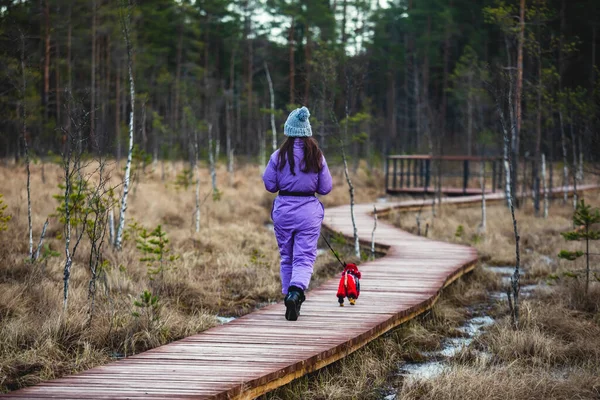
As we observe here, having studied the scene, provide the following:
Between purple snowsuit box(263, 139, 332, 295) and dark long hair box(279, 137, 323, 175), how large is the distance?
0.04m

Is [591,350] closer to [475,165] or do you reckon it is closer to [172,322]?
[172,322]

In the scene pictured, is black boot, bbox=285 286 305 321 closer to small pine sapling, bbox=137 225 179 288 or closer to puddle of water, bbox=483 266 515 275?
small pine sapling, bbox=137 225 179 288

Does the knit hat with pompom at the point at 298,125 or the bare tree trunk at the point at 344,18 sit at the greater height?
the bare tree trunk at the point at 344,18

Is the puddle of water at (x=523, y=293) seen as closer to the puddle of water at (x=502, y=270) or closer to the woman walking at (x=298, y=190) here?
the puddle of water at (x=502, y=270)

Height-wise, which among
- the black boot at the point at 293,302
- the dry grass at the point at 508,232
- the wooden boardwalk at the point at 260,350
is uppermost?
the black boot at the point at 293,302

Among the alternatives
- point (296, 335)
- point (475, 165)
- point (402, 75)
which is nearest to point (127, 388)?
point (296, 335)

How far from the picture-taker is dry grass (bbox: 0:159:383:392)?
5441 mm

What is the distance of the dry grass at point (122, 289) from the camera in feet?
17.9

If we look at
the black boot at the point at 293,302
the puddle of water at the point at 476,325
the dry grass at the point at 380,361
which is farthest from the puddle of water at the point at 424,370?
the puddle of water at the point at 476,325

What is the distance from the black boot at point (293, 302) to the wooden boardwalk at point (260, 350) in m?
0.07

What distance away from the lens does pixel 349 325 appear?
5.79m

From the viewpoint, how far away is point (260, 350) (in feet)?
16.2

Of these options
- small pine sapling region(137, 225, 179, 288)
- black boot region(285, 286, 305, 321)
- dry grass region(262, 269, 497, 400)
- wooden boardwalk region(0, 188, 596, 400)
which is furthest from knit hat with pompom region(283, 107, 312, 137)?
small pine sapling region(137, 225, 179, 288)

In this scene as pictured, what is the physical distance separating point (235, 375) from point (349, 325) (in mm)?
1720
